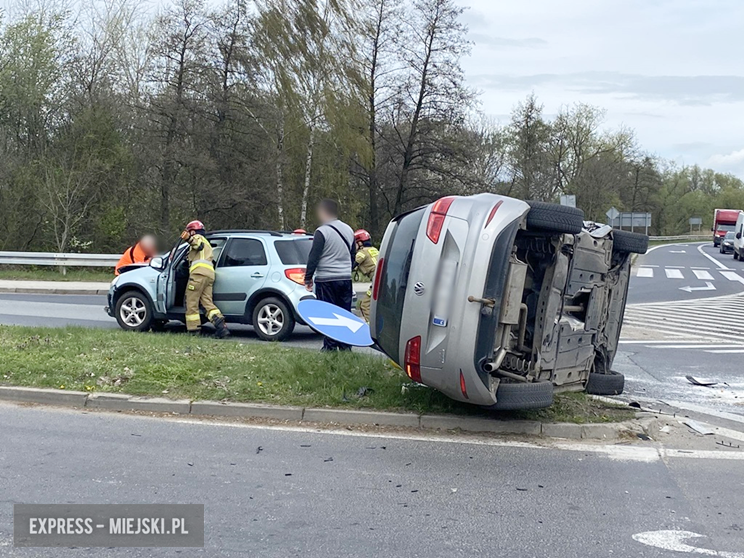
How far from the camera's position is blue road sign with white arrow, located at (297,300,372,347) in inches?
302

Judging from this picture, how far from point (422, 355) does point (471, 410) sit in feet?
3.78

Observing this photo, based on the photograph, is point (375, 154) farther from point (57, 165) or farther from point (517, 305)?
point (517, 305)

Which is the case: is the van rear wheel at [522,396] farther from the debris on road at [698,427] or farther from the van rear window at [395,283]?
the debris on road at [698,427]

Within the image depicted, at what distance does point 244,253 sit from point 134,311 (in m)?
1.96

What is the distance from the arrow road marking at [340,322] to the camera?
7.82 m

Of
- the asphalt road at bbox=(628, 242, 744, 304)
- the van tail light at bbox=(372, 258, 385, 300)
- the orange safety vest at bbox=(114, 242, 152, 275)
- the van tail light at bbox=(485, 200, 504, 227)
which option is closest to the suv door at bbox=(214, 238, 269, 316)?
the orange safety vest at bbox=(114, 242, 152, 275)

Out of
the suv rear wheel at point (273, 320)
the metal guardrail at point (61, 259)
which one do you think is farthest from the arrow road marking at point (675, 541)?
the metal guardrail at point (61, 259)

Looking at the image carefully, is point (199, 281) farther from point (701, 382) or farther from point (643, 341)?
point (643, 341)

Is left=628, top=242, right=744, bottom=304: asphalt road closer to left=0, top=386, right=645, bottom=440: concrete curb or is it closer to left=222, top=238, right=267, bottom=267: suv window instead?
left=222, top=238, right=267, bottom=267: suv window

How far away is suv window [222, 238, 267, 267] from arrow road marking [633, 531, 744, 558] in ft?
25.2

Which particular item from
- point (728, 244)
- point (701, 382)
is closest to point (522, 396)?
point (701, 382)

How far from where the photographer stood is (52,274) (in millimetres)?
23922

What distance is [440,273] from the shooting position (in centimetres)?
565

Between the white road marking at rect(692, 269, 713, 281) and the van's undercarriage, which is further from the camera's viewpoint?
the white road marking at rect(692, 269, 713, 281)
